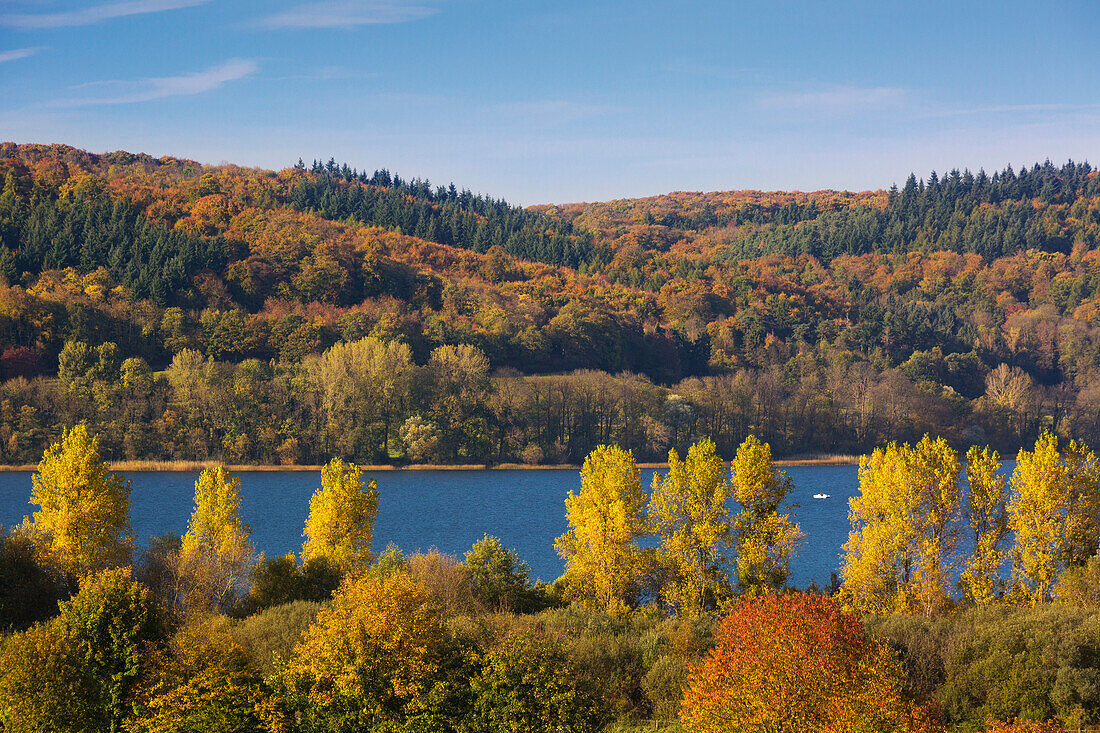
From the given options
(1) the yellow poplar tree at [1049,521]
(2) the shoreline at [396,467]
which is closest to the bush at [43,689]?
(1) the yellow poplar tree at [1049,521]

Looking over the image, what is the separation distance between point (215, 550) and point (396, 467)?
198 feet

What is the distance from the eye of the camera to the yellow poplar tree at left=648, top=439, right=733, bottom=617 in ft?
140

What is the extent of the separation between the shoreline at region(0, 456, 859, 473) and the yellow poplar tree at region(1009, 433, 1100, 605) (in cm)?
5751

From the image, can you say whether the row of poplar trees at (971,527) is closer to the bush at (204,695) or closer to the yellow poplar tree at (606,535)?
the yellow poplar tree at (606,535)

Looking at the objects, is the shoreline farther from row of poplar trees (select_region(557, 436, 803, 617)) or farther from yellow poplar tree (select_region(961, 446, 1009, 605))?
yellow poplar tree (select_region(961, 446, 1009, 605))

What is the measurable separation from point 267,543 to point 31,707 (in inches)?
1420

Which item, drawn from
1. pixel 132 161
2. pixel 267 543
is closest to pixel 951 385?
pixel 267 543

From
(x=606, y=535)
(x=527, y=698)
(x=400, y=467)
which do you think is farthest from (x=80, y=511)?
(x=400, y=467)

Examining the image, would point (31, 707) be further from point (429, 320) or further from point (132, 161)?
point (132, 161)

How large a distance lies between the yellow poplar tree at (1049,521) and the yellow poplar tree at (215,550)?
33472 mm

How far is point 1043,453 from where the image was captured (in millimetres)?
44500

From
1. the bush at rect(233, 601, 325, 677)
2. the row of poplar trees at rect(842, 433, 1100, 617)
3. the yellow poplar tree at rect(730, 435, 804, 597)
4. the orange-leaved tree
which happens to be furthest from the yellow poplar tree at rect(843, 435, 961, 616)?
the bush at rect(233, 601, 325, 677)

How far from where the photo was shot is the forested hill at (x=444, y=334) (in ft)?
328

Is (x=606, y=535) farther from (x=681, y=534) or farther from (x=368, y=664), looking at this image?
(x=368, y=664)
